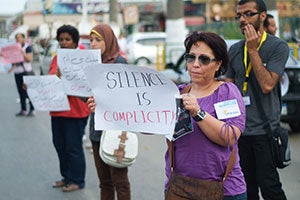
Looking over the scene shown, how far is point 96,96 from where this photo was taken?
3.29m

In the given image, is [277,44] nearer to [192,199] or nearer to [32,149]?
[192,199]

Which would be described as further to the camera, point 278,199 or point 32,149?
point 32,149

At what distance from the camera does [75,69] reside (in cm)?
509

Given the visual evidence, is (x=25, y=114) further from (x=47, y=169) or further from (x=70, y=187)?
(x=70, y=187)

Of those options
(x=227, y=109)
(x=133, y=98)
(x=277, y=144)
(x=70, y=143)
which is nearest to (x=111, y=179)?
(x=70, y=143)

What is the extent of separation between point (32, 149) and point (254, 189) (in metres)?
5.05

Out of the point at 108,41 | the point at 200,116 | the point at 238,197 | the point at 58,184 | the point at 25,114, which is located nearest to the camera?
the point at 200,116

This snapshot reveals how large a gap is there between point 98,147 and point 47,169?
8.55ft

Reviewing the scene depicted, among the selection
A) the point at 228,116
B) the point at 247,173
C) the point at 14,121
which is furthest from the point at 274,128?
the point at 14,121

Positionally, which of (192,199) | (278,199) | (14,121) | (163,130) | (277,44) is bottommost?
(14,121)

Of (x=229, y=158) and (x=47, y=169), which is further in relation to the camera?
(x=47, y=169)

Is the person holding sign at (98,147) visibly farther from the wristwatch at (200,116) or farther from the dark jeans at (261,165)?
the wristwatch at (200,116)

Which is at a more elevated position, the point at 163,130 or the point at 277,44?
the point at 277,44

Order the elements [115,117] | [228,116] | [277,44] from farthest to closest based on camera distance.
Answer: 1. [277,44]
2. [115,117]
3. [228,116]
